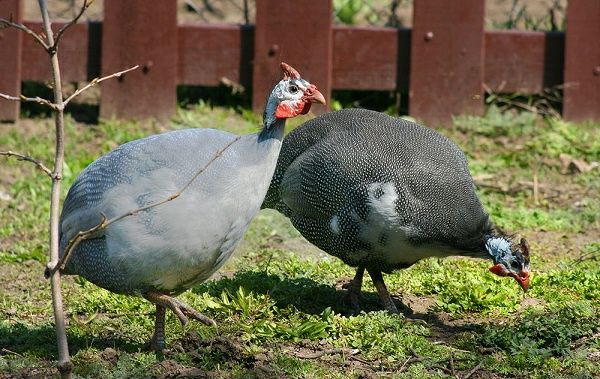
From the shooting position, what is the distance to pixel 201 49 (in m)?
7.43

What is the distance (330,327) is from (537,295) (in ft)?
3.62

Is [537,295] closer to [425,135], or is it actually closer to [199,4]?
[425,135]

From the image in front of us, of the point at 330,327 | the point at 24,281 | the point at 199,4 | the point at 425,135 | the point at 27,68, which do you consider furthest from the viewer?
the point at 199,4

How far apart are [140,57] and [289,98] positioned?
350cm

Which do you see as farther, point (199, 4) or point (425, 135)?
point (199, 4)

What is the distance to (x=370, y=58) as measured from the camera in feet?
24.7

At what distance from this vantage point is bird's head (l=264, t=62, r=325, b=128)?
3.97 m

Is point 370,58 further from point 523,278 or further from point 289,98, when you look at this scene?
point 289,98

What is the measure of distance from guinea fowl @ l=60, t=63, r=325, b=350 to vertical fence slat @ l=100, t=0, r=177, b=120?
3.13 m

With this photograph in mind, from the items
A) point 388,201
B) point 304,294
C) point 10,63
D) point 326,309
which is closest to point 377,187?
point 388,201

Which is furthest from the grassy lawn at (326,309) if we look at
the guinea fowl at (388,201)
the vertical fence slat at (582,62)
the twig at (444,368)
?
the vertical fence slat at (582,62)

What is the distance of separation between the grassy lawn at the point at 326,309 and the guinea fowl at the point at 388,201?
27 centimetres

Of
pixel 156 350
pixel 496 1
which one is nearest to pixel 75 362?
pixel 156 350

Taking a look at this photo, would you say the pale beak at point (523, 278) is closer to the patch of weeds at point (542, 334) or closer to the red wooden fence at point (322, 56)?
the patch of weeds at point (542, 334)
